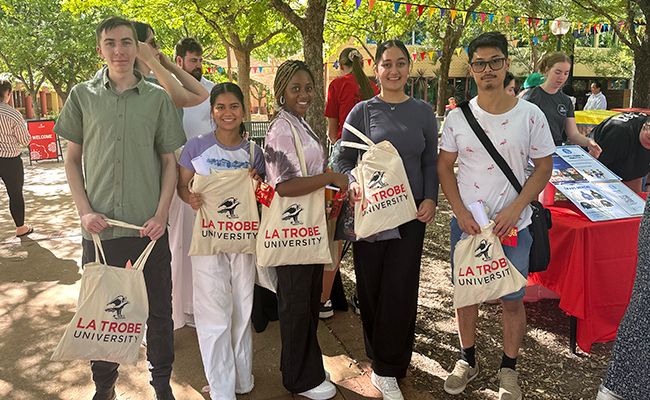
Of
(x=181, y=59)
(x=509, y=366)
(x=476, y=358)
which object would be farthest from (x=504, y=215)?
(x=181, y=59)

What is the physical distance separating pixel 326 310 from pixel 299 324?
Answer: 1317mm

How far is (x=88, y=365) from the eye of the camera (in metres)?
3.34

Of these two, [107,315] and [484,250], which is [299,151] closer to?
[484,250]

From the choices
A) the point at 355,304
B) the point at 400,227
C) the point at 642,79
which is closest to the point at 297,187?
the point at 400,227

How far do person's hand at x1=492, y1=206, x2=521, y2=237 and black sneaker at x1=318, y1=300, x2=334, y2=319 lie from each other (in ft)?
6.04

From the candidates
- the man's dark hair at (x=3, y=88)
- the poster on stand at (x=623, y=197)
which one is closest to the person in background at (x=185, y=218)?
the poster on stand at (x=623, y=197)

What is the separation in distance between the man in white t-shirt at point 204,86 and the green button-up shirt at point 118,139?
99 cm

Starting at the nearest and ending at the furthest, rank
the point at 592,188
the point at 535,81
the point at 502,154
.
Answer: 1. the point at 502,154
2. the point at 592,188
3. the point at 535,81

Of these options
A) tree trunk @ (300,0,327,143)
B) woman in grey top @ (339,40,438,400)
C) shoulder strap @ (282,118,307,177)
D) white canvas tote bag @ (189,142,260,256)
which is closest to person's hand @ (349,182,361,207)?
woman in grey top @ (339,40,438,400)

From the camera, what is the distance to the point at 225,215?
2709 millimetres

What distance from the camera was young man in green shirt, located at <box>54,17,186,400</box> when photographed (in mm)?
2381

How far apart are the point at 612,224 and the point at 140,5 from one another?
14.3m

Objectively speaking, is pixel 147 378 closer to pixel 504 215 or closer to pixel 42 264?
pixel 504 215

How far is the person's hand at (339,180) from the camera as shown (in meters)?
2.62
